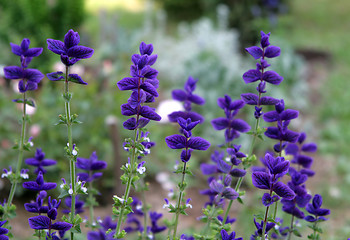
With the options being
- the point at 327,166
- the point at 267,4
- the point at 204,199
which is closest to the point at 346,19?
the point at 267,4

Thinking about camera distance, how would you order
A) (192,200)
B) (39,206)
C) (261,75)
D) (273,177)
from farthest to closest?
(192,200)
(261,75)
(39,206)
(273,177)

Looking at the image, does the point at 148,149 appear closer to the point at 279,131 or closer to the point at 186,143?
the point at 186,143

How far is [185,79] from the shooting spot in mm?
5699

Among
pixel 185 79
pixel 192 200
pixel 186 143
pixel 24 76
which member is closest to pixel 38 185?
pixel 24 76

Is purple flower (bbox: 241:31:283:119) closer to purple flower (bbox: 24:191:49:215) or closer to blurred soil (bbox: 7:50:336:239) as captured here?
purple flower (bbox: 24:191:49:215)

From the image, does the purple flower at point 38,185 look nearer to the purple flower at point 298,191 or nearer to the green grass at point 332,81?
the purple flower at point 298,191

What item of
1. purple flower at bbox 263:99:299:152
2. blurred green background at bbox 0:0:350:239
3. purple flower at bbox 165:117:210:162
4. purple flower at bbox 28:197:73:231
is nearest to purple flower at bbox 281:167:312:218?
purple flower at bbox 263:99:299:152

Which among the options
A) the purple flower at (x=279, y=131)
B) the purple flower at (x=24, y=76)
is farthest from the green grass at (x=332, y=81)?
the purple flower at (x=24, y=76)

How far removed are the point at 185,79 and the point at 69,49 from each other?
466 centimetres

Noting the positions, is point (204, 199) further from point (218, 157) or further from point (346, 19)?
point (346, 19)

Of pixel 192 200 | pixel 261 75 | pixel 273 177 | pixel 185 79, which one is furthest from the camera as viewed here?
pixel 185 79

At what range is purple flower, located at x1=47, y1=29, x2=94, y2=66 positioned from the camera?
3.48ft

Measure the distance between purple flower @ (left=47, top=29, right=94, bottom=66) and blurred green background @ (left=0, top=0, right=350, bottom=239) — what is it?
0.51m

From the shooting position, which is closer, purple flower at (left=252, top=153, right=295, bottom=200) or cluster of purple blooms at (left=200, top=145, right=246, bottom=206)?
purple flower at (left=252, top=153, right=295, bottom=200)
